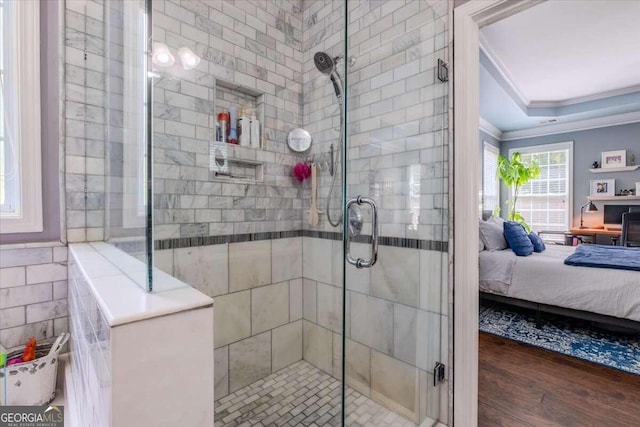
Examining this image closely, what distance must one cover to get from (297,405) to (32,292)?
140cm

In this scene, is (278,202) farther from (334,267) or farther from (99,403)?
(99,403)

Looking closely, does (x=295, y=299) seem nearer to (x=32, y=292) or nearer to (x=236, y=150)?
(x=236, y=150)

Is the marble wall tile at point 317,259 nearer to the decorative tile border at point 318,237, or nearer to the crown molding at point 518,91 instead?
the decorative tile border at point 318,237

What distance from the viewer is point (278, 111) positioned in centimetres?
206

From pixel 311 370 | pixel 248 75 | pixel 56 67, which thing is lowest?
pixel 311 370

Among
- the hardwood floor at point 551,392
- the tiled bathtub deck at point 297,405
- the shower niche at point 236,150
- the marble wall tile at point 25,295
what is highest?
the shower niche at point 236,150

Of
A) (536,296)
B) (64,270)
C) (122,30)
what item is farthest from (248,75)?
(536,296)

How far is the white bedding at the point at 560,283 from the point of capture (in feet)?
8.22

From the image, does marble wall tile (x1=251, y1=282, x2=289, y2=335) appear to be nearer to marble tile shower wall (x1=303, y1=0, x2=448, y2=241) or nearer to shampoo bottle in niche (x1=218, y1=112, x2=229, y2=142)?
marble tile shower wall (x1=303, y1=0, x2=448, y2=241)

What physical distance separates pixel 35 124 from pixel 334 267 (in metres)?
1.62

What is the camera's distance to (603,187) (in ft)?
16.9

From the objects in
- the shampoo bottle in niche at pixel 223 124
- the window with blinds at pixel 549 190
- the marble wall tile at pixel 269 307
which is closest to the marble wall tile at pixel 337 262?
the marble wall tile at pixel 269 307

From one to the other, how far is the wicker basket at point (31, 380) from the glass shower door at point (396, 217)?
4.14 feet

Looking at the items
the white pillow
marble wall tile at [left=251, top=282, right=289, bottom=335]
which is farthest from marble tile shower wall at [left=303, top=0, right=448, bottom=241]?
the white pillow
